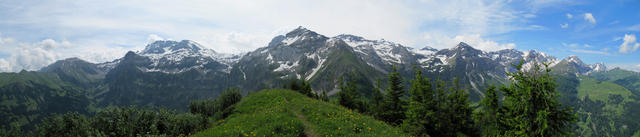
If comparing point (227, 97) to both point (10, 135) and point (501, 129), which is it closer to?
point (10, 135)

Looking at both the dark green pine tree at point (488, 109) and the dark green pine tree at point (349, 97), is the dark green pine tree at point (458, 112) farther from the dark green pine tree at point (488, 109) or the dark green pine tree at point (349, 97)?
the dark green pine tree at point (349, 97)

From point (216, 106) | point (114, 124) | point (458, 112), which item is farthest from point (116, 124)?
point (458, 112)

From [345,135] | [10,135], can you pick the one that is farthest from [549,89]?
[10,135]

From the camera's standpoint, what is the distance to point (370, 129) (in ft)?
57.9

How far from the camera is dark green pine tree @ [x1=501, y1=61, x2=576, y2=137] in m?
15.6

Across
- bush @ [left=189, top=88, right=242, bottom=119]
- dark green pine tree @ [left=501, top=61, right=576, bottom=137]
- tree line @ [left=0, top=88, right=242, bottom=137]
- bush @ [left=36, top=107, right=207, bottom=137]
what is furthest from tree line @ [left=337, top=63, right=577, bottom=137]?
bush @ [left=189, top=88, right=242, bottom=119]

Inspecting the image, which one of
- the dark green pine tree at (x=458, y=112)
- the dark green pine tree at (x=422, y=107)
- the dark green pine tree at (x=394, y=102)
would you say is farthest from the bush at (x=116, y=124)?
the dark green pine tree at (x=394, y=102)

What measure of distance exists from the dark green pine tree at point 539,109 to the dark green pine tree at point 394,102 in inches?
1127

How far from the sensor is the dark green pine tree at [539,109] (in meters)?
15.6

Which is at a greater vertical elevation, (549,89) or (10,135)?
(549,89)

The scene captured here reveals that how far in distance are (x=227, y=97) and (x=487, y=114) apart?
135ft

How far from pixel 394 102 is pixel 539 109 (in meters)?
30.5

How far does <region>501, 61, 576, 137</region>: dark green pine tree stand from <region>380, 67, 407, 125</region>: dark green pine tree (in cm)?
2864

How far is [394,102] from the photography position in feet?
152
